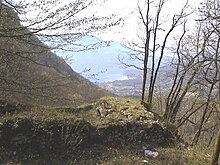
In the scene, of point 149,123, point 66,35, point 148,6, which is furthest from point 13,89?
point 148,6

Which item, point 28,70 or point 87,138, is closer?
point 28,70

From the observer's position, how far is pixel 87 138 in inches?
393

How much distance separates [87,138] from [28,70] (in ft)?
18.5

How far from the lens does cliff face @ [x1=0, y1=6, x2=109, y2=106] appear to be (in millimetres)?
4477

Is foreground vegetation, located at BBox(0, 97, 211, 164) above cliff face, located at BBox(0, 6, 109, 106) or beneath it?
beneath

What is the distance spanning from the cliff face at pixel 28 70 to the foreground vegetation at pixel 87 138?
249cm

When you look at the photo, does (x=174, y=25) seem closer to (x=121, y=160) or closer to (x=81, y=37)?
(x=121, y=160)

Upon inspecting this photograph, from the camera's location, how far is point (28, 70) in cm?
484

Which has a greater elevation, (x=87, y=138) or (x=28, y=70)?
(x=28, y=70)

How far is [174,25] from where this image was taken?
15.7 metres

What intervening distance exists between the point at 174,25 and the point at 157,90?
6834 mm

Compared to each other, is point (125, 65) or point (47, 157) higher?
point (125, 65)

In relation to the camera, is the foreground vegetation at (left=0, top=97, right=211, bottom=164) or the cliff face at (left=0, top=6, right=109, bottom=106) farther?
the foreground vegetation at (left=0, top=97, right=211, bottom=164)

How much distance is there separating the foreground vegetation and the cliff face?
2487 mm
